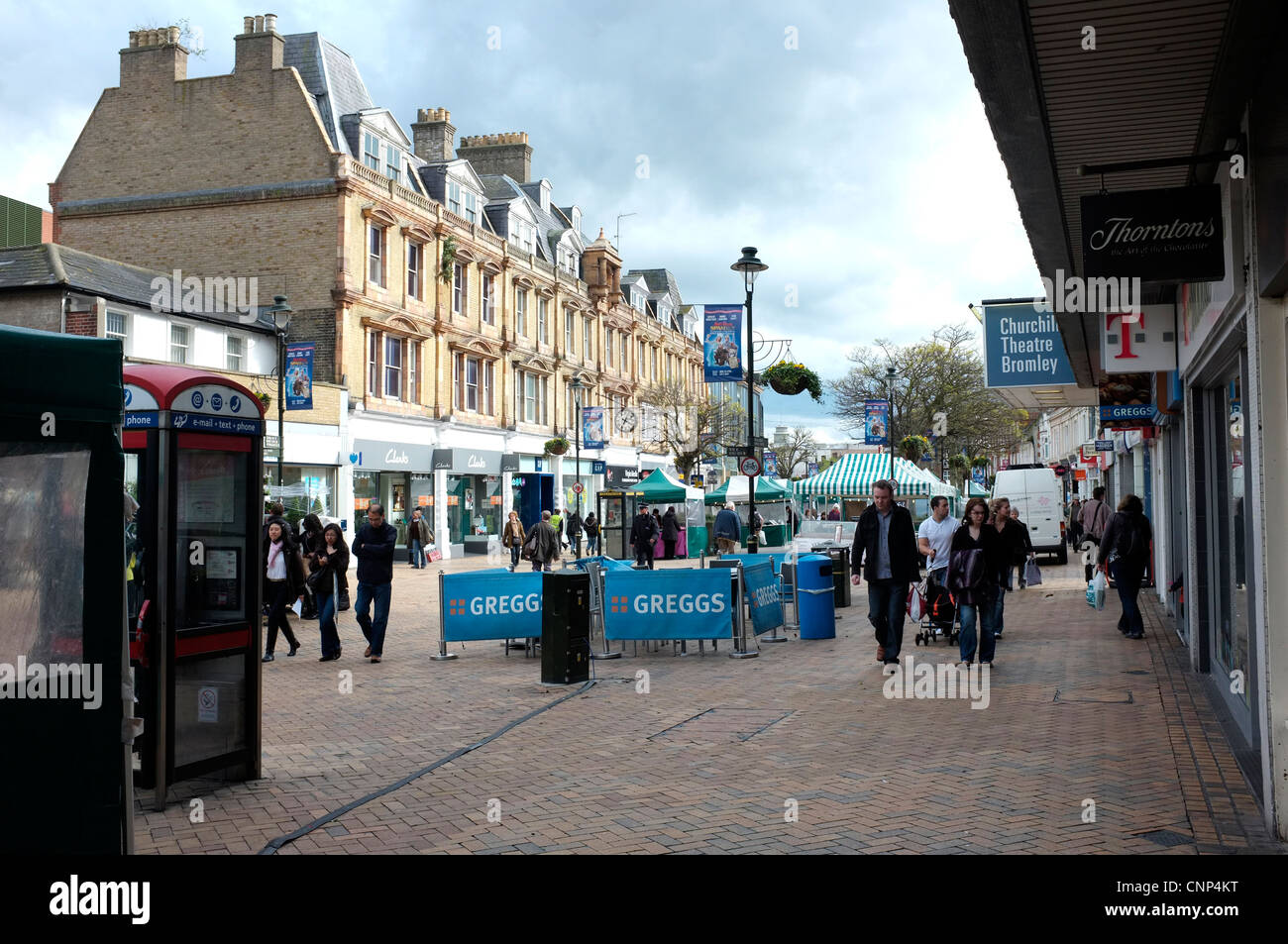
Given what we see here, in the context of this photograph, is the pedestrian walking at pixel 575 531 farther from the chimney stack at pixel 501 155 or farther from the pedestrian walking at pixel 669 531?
the chimney stack at pixel 501 155

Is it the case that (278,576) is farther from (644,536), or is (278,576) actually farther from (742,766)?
(644,536)

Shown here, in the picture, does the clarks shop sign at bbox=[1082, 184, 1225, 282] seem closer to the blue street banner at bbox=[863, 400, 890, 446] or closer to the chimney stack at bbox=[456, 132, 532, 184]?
the blue street banner at bbox=[863, 400, 890, 446]

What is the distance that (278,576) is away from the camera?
12617 mm

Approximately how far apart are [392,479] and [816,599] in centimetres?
2437

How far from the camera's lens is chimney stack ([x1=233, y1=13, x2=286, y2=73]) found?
1342 inches

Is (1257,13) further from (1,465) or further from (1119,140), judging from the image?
(1,465)

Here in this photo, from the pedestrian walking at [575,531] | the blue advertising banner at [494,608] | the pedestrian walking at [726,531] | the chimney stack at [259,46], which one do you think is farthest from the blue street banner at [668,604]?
the chimney stack at [259,46]

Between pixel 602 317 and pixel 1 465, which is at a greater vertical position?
pixel 602 317

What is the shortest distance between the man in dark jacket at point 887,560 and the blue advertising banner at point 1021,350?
497cm

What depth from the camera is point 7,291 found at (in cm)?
2364

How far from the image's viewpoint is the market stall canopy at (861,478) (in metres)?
26.8

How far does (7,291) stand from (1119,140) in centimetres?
2380
